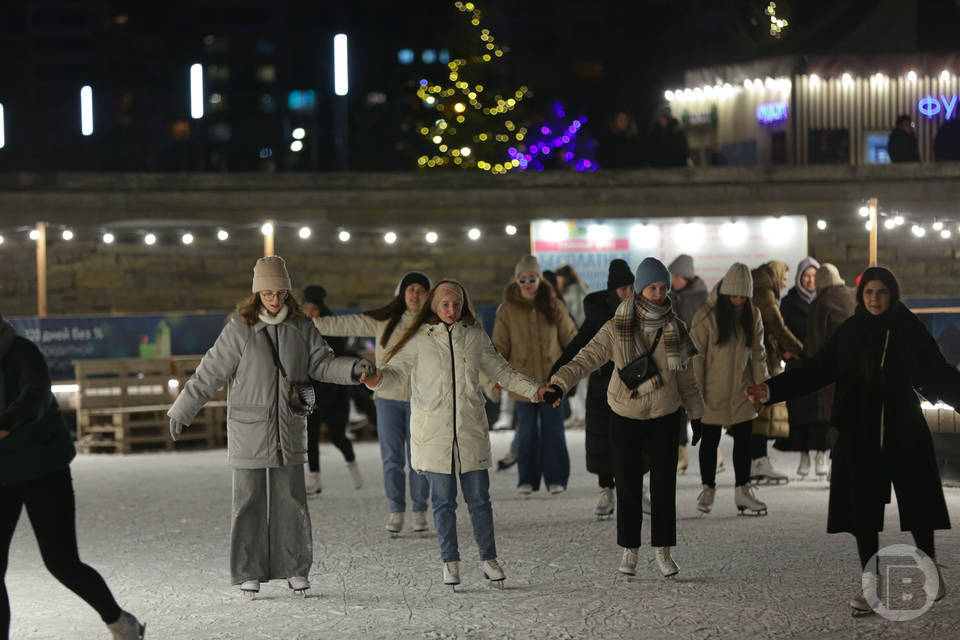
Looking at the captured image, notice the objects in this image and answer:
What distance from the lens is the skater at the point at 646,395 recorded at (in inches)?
321

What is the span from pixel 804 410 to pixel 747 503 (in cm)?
226

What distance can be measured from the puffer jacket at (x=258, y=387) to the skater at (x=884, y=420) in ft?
8.51

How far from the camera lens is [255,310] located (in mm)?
7859

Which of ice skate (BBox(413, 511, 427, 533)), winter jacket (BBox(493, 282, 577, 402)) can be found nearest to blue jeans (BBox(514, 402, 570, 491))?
winter jacket (BBox(493, 282, 577, 402))

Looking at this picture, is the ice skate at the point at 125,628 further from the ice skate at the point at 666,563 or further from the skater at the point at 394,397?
the skater at the point at 394,397

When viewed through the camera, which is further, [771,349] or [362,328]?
[771,349]

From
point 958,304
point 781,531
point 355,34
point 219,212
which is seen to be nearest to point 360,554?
point 781,531

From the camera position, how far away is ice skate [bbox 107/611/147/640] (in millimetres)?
6379

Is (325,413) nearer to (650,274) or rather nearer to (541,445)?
(541,445)

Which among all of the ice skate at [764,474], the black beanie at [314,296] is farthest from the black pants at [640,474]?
the black beanie at [314,296]

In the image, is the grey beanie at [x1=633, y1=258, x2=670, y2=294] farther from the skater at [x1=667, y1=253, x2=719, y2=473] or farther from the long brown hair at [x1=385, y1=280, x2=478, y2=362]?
the skater at [x1=667, y1=253, x2=719, y2=473]

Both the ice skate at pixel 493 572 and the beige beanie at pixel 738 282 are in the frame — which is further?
the beige beanie at pixel 738 282

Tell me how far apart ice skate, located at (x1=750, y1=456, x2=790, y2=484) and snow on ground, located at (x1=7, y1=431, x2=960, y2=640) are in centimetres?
31

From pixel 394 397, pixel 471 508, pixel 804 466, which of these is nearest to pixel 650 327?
pixel 471 508
